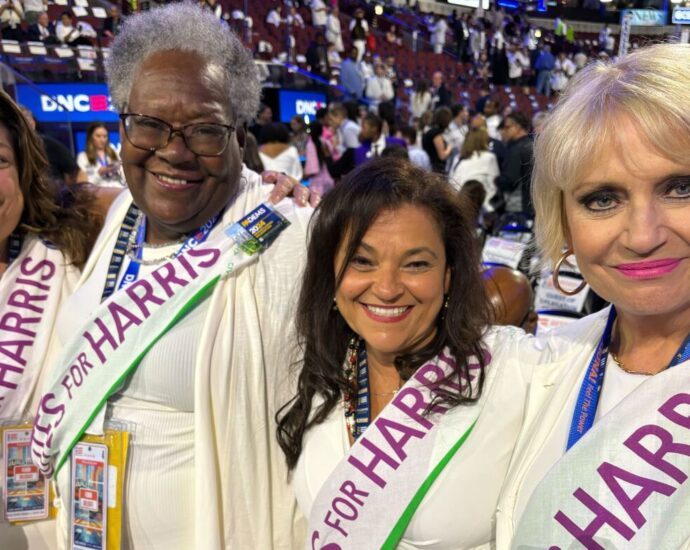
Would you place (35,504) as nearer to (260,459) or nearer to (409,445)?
(260,459)

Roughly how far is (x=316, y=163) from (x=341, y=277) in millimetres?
5326

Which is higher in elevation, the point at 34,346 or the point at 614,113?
the point at 614,113

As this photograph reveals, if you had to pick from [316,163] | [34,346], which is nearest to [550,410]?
[34,346]

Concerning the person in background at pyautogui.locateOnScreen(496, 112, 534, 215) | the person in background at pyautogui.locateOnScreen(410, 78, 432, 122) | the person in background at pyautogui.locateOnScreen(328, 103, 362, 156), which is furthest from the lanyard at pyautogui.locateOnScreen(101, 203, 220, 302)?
the person in background at pyautogui.locateOnScreen(410, 78, 432, 122)

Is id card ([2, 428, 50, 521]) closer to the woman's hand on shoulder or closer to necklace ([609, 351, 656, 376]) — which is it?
the woman's hand on shoulder

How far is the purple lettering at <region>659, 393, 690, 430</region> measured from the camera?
3.84 ft

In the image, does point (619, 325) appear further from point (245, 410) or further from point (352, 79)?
point (352, 79)

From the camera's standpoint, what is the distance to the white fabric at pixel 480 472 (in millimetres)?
1409

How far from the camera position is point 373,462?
1.51m

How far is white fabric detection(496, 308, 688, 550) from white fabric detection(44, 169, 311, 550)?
553mm

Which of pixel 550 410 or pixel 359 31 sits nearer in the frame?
pixel 550 410

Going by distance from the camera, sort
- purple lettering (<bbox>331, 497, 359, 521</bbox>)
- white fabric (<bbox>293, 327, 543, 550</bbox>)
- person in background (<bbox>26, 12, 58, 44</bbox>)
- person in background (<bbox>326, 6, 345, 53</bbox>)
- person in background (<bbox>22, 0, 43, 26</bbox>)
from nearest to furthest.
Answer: white fabric (<bbox>293, 327, 543, 550</bbox>)
purple lettering (<bbox>331, 497, 359, 521</bbox>)
person in background (<bbox>22, 0, 43, 26</bbox>)
person in background (<bbox>26, 12, 58, 44</bbox>)
person in background (<bbox>326, 6, 345, 53</bbox>)

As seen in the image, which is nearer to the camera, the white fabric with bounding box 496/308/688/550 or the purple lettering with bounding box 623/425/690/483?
the purple lettering with bounding box 623/425/690/483

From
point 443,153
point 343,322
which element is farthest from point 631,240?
point 443,153
